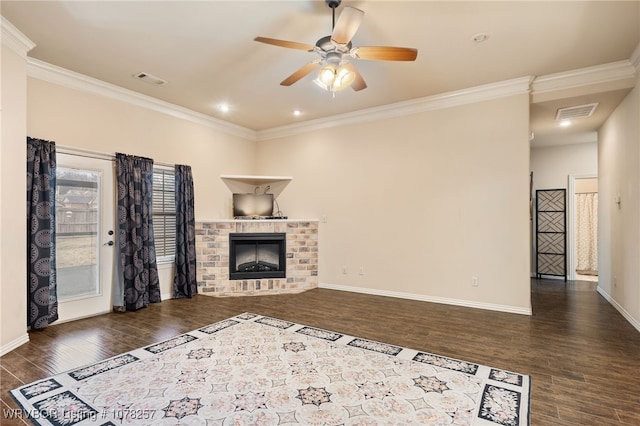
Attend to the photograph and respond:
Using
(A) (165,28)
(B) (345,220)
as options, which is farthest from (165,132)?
(B) (345,220)

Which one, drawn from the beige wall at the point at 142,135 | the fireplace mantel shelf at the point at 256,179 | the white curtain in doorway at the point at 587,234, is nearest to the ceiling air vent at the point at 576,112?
the white curtain in doorway at the point at 587,234

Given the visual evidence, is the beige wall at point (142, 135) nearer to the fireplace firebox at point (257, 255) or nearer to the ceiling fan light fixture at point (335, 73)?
the fireplace firebox at point (257, 255)

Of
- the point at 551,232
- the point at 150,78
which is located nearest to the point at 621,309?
the point at 551,232

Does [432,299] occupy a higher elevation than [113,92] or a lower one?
lower

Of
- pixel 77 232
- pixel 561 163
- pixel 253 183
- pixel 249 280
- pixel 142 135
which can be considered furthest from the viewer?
pixel 561 163

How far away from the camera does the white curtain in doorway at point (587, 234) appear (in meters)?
7.66

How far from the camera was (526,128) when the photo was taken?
13.9ft

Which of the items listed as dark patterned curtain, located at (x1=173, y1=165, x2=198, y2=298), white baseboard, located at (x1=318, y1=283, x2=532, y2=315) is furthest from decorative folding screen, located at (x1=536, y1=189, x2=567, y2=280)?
dark patterned curtain, located at (x1=173, y1=165, x2=198, y2=298)

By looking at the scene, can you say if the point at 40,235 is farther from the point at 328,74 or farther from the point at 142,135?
the point at 328,74

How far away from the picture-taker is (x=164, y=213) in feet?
16.8

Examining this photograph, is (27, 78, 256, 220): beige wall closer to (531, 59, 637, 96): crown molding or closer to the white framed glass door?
the white framed glass door

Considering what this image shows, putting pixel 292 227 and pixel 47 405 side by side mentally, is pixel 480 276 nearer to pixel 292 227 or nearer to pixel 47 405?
pixel 292 227

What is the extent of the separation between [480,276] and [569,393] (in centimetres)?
232

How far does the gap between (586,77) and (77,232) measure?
6.42m
